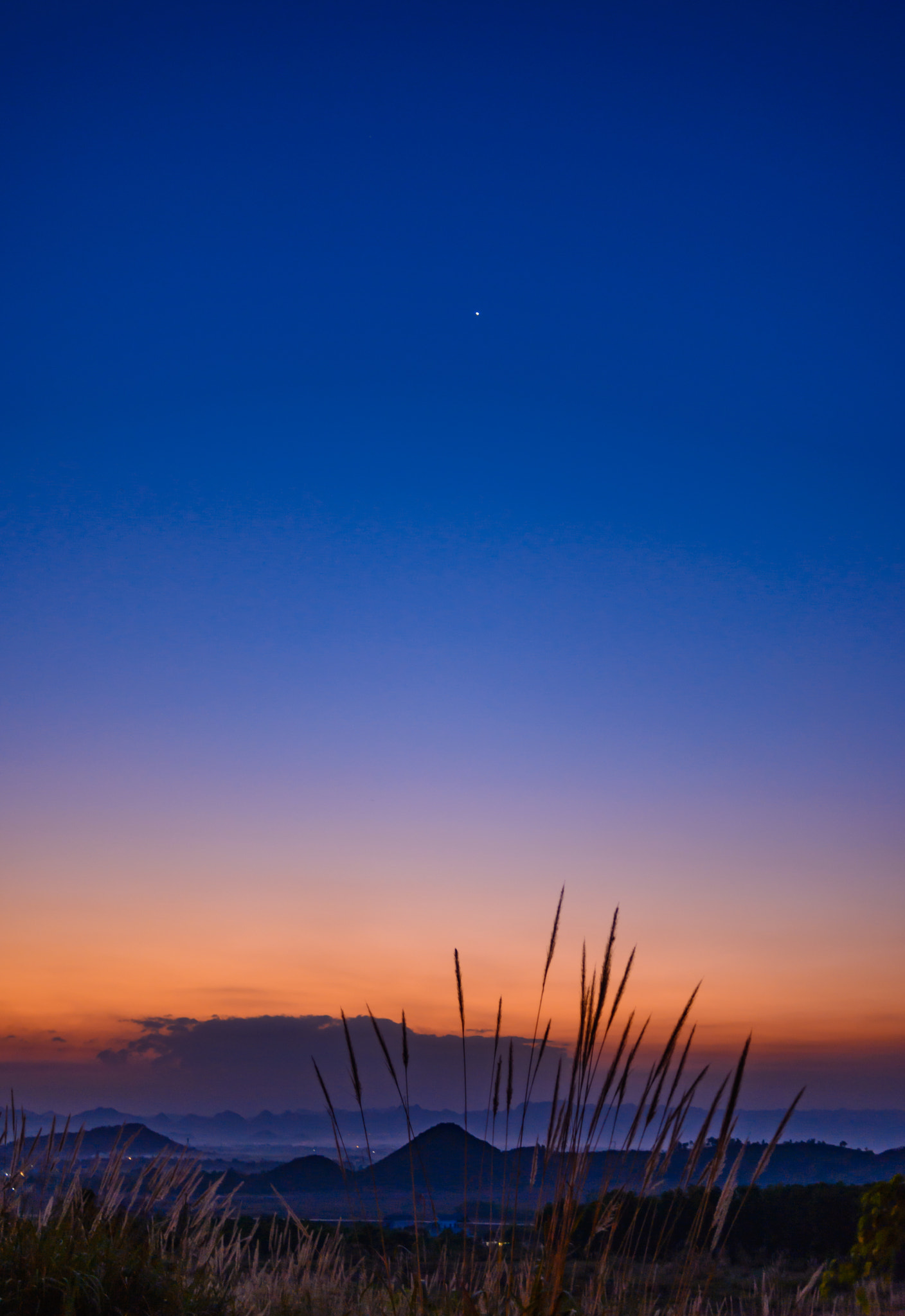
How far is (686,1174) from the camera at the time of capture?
128 inches

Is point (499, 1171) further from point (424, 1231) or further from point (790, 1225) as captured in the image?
point (790, 1225)

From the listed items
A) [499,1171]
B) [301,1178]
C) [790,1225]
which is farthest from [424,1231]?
[301,1178]

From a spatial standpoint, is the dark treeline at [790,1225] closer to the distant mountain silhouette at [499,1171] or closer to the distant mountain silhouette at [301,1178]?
the distant mountain silhouette at [499,1171]

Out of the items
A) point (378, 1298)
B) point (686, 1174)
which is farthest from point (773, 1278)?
point (686, 1174)

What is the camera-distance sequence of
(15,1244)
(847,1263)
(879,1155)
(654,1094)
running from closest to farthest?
Answer: 1. (654,1094)
2. (15,1244)
3. (847,1263)
4. (879,1155)

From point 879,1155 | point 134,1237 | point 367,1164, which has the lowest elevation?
point 879,1155

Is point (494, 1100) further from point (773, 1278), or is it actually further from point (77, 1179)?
point (773, 1278)

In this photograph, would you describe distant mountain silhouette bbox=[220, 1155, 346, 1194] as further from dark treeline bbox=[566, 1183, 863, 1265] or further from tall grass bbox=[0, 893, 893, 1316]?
tall grass bbox=[0, 893, 893, 1316]

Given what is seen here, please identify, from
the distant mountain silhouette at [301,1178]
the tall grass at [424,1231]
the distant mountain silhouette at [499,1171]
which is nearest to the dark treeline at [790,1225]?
the distant mountain silhouette at [499,1171]

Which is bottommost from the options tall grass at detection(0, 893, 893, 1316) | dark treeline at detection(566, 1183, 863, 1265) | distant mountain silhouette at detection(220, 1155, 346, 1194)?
distant mountain silhouette at detection(220, 1155, 346, 1194)

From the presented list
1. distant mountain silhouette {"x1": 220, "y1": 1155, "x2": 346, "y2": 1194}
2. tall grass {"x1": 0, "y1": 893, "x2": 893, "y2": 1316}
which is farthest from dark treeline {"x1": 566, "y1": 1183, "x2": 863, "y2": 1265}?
distant mountain silhouette {"x1": 220, "y1": 1155, "x2": 346, "y2": 1194}

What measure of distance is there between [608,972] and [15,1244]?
14.7ft

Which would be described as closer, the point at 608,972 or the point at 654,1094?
the point at 608,972

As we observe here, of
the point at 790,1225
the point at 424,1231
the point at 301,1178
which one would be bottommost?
the point at 301,1178
